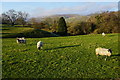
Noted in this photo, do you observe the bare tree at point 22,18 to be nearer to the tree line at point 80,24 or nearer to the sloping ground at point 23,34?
the tree line at point 80,24

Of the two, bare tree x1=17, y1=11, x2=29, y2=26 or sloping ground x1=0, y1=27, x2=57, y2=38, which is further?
bare tree x1=17, y1=11, x2=29, y2=26

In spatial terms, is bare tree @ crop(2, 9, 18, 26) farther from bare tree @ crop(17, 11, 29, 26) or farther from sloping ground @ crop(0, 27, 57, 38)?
sloping ground @ crop(0, 27, 57, 38)

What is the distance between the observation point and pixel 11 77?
43.3ft

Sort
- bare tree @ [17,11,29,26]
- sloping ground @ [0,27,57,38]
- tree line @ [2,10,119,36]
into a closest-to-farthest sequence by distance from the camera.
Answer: sloping ground @ [0,27,57,38] < tree line @ [2,10,119,36] < bare tree @ [17,11,29,26]

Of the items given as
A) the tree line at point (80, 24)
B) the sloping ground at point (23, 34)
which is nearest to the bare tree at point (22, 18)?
the tree line at point (80, 24)

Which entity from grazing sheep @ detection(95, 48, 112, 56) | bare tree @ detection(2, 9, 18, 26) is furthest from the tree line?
grazing sheep @ detection(95, 48, 112, 56)

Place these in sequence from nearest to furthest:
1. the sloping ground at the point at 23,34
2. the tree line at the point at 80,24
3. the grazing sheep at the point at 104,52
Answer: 1. the grazing sheep at the point at 104,52
2. the sloping ground at the point at 23,34
3. the tree line at the point at 80,24

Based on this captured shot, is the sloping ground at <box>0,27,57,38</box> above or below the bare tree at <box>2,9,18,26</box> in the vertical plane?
below

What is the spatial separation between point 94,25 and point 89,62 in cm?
7155

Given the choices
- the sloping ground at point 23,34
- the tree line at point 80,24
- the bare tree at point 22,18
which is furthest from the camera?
the bare tree at point 22,18

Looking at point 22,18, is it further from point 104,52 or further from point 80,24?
point 104,52

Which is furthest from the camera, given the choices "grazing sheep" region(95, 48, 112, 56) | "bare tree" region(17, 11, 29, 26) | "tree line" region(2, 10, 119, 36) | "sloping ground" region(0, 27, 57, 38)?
"bare tree" region(17, 11, 29, 26)

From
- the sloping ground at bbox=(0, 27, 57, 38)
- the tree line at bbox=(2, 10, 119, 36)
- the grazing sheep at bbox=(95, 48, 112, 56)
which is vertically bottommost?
the grazing sheep at bbox=(95, 48, 112, 56)

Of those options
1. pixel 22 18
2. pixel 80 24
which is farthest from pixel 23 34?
pixel 22 18
